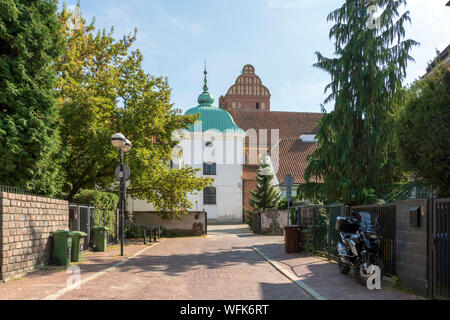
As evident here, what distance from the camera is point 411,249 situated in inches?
316

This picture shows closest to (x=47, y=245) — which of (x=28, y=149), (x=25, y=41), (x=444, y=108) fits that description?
(x=28, y=149)

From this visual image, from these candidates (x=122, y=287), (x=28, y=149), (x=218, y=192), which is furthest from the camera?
(x=218, y=192)

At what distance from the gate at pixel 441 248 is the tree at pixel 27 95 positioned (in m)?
13.2

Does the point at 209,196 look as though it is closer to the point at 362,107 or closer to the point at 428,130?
the point at 362,107

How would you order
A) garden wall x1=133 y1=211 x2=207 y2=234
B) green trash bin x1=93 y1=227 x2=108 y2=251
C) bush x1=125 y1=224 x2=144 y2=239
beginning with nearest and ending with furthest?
1. green trash bin x1=93 y1=227 x2=108 y2=251
2. bush x1=125 y1=224 x2=144 y2=239
3. garden wall x1=133 y1=211 x2=207 y2=234

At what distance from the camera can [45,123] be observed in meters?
16.3

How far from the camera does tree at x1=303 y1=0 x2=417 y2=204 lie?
17.1 meters

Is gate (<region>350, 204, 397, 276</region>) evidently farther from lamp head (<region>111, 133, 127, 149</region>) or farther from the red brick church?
the red brick church

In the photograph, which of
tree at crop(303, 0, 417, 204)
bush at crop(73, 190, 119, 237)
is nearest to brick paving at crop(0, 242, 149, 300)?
bush at crop(73, 190, 119, 237)

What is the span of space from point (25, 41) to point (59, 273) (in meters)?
9.33

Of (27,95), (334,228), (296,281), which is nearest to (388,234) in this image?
(296,281)

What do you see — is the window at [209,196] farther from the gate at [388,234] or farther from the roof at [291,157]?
the gate at [388,234]

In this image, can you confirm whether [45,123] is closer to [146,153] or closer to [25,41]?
[25,41]

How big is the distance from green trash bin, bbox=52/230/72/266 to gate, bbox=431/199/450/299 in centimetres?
913
